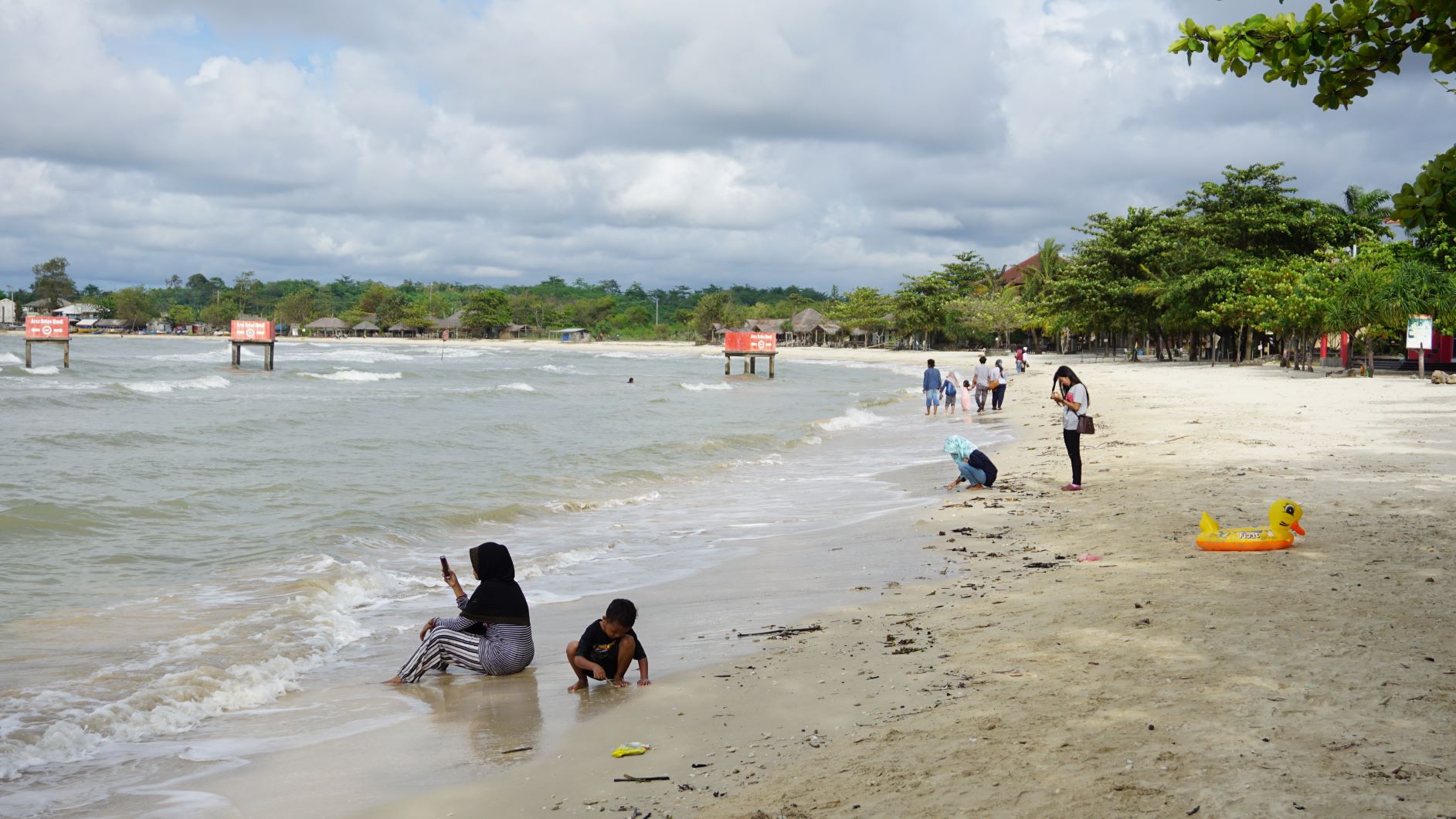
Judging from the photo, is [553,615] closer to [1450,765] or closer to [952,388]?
[1450,765]

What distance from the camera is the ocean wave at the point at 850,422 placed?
81.9 ft

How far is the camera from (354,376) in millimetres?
49812

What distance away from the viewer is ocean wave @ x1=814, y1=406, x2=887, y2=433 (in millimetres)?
24953

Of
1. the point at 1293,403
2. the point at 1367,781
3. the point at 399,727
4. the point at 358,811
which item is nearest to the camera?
the point at 1367,781

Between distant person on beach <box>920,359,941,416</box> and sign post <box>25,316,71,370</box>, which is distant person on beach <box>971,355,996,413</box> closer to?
distant person on beach <box>920,359,941,416</box>

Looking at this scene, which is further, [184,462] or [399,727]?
[184,462]

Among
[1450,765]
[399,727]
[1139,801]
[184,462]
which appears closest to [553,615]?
[399,727]

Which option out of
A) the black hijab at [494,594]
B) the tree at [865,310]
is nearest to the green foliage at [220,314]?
the tree at [865,310]

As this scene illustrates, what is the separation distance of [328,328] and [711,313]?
63.7m

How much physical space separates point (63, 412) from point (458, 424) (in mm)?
11260

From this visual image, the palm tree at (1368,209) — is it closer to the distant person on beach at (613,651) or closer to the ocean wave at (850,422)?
the ocean wave at (850,422)

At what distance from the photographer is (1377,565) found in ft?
21.0

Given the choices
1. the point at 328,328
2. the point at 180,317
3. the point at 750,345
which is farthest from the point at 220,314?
the point at 750,345

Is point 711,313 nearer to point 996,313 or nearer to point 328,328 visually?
point 996,313
